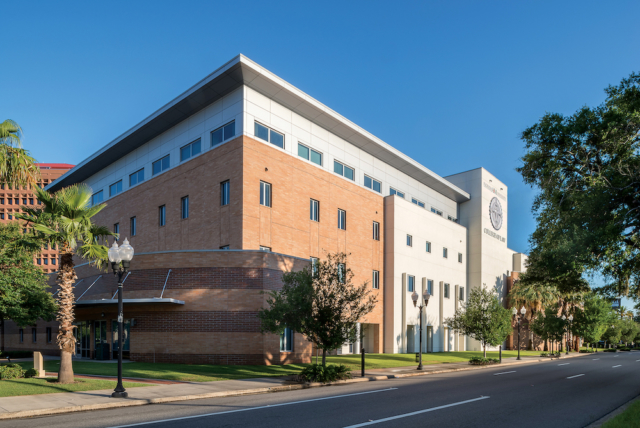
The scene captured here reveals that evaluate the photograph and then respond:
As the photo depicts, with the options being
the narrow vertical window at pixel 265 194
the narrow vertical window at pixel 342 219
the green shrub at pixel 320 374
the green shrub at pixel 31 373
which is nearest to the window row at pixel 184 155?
the narrow vertical window at pixel 265 194

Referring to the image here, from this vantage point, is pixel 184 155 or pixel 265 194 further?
pixel 184 155

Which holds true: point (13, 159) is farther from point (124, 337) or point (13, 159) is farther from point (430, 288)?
point (430, 288)

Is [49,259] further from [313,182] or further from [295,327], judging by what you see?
[295,327]

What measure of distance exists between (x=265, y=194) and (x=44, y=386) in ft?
57.4

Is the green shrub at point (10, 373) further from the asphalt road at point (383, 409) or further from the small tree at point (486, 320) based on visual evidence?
the small tree at point (486, 320)

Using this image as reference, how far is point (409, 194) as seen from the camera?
155 ft

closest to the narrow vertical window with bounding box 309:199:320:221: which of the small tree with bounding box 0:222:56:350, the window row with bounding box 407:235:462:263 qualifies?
the window row with bounding box 407:235:462:263

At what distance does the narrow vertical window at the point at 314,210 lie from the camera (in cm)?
3491

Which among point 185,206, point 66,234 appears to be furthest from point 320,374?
point 185,206

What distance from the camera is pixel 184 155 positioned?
35.0 meters

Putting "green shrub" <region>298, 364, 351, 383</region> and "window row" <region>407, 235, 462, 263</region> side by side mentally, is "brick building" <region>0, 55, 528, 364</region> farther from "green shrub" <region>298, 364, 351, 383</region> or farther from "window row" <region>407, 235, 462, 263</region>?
"green shrub" <region>298, 364, 351, 383</region>

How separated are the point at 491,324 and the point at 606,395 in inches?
763

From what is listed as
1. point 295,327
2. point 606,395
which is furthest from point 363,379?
point 606,395

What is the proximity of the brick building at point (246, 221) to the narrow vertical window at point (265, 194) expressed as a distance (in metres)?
0.08
